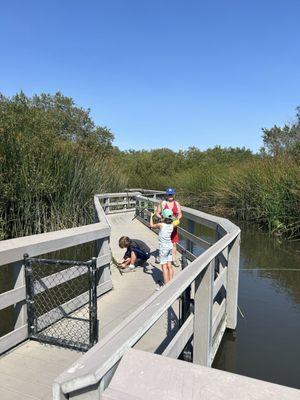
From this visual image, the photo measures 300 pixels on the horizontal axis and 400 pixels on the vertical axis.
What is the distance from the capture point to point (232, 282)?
5859 mm

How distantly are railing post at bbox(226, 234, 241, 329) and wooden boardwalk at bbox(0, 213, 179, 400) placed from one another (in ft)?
2.86

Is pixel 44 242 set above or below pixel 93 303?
above

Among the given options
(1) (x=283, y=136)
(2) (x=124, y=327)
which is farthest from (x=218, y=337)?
(1) (x=283, y=136)

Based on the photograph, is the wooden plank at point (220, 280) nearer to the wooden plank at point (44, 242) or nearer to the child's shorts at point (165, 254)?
the child's shorts at point (165, 254)

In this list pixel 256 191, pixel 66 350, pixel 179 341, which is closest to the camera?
pixel 179 341

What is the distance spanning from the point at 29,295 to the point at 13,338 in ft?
1.47

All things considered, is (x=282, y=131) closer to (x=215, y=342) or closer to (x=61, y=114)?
(x=61, y=114)

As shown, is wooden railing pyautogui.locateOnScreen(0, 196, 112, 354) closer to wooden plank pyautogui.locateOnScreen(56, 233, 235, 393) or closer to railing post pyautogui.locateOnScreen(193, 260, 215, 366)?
railing post pyautogui.locateOnScreen(193, 260, 215, 366)

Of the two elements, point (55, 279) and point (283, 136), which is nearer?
point (55, 279)

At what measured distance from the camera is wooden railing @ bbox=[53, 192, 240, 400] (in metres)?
1.31

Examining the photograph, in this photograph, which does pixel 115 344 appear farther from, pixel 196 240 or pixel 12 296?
pixel 196 240

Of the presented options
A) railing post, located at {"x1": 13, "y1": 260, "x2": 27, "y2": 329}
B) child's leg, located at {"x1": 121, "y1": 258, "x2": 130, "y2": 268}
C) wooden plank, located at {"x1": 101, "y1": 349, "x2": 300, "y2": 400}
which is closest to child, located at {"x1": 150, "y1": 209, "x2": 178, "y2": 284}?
child's leg, located at {"x1": 121, "y1": 258, "x2": 130, "y2": 268}

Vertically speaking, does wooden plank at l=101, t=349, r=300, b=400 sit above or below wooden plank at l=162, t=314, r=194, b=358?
above

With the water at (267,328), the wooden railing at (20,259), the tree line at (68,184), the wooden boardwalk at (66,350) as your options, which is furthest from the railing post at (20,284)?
the tree line at (68,184)
